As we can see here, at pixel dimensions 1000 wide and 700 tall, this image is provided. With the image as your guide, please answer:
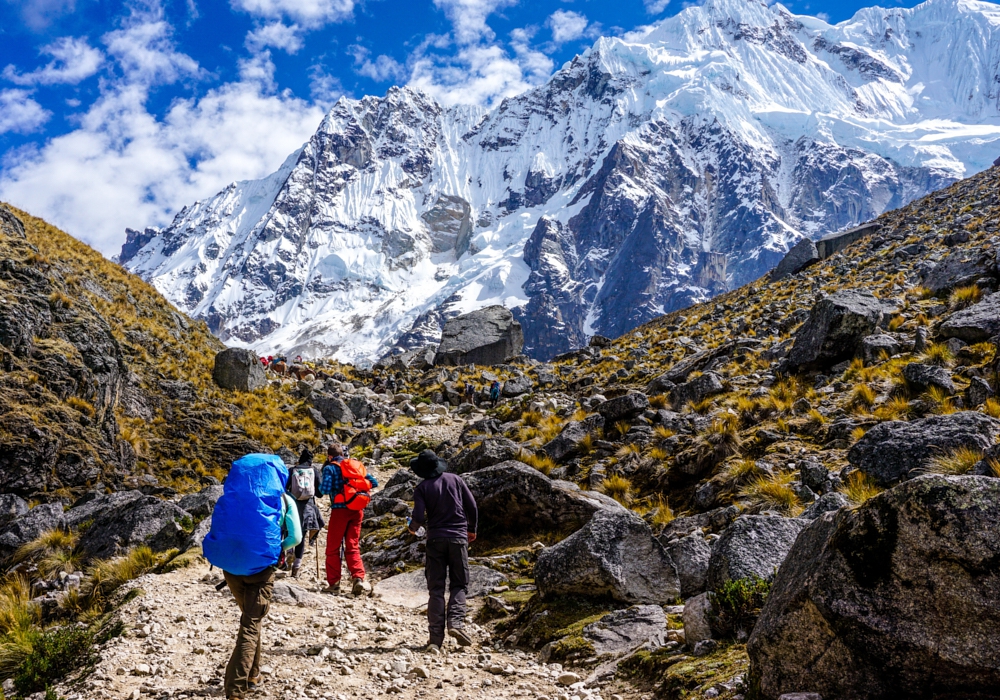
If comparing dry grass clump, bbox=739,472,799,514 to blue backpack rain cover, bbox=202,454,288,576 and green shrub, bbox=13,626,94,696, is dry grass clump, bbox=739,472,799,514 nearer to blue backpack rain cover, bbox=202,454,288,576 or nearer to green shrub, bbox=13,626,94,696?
blue backpack rain cover, bbox=202,454,288,576

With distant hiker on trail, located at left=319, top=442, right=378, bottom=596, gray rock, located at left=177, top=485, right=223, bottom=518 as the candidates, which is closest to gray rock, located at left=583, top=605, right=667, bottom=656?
distant hiker on trail, located at left=319, top=442, right=378, bottom=596

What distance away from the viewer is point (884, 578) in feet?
10.3

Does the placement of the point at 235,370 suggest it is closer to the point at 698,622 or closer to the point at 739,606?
the point at 698,622

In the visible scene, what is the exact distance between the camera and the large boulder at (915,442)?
6.11m

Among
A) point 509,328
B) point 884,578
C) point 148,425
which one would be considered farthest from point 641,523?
point 509,328

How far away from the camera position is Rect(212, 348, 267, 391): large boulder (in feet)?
72.2

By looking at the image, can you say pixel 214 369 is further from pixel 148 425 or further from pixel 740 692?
pixel 740 692

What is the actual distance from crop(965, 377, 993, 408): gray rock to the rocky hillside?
52.9 ft

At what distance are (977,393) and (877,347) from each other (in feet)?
14.4

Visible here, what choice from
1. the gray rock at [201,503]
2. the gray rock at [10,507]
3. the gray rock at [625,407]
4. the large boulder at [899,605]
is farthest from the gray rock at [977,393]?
the gray rock at [10,507]

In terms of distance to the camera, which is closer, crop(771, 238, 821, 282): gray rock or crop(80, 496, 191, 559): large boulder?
crop(80, 496, 191, 559): large boulder

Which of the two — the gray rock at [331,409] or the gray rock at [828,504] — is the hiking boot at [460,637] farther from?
the gray rock at [331,409]

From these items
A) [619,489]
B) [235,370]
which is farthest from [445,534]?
[235,370]

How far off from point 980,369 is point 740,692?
26.7ft
